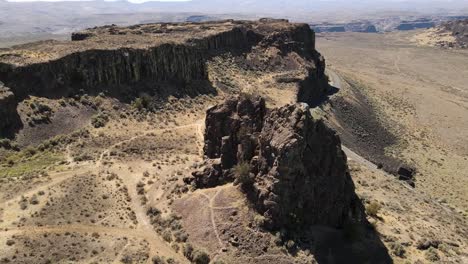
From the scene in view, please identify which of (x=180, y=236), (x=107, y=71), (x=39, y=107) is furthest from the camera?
(x=107, y=71)

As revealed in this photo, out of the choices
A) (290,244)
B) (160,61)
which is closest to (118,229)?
(290,244)

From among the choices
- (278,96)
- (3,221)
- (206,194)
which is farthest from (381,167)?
(3,221)

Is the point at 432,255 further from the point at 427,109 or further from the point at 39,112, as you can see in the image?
the point at 427,109

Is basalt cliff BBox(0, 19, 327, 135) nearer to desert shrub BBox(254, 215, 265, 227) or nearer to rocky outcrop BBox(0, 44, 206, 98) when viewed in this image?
rocky outcrop BBox(0, 44, 206, 98)

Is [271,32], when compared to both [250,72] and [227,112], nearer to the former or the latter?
[250,72]

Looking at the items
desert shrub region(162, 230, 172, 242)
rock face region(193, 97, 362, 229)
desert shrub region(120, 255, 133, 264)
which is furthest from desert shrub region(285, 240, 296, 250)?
desert shrub region(120, 255, 133, 264)

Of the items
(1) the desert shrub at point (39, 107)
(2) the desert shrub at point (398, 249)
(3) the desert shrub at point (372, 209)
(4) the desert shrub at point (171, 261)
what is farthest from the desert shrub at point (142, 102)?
(2) the desert shrub at point (398, 249)

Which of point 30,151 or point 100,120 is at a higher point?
point 100,120
